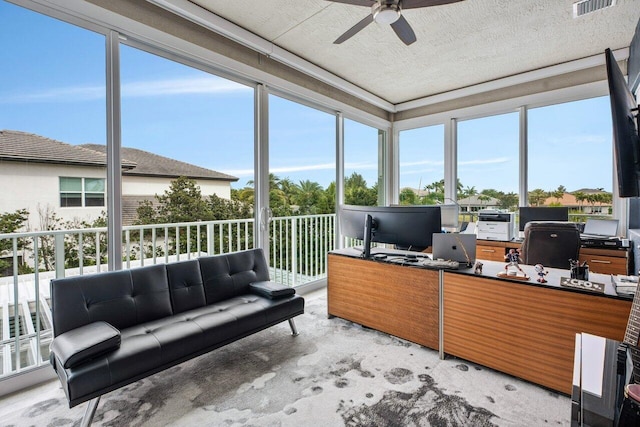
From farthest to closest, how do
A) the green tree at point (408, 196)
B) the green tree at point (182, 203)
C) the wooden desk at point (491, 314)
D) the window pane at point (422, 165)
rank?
the green tree at point (408, 196)
the window pane at point (422, 165)
the green tree at point (182, 203)
the wooden desk at point (491, 314)

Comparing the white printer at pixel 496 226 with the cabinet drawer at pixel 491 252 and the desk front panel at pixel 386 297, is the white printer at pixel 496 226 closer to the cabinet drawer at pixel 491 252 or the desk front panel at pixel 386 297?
the cabinet drawer at pixel 491 252

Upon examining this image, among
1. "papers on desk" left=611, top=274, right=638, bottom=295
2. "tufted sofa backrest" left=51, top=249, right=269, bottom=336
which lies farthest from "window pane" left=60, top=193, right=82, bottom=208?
"papers on desk" left=611, top=274, right=638, bottom=295

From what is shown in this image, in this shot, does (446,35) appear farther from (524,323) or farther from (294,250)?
(294,250)

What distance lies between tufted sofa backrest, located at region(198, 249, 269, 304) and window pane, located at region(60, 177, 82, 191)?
1048 mm

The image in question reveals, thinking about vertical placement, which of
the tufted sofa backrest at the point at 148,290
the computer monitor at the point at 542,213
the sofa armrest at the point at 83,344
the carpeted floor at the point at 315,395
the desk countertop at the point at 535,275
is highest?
the computer monitor at the point at 542,213

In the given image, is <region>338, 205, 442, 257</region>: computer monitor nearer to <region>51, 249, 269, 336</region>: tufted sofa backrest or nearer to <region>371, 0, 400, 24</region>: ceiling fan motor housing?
<region>51, 249, 269, 336</region>: tufted sofa backrest

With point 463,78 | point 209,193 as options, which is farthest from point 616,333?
point 463,78

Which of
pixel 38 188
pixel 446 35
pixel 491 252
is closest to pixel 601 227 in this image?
pixel 491 252

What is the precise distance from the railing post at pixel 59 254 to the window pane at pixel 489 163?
5.01 metres

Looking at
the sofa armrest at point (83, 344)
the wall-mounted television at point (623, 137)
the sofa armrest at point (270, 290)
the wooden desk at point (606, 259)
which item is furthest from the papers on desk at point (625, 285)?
the sofa armrest at point (83, 344)

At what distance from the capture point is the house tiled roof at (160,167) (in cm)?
261

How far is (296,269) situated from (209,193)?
1628 millimetres

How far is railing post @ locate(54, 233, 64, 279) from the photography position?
7.91 feet

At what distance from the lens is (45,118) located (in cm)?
217
